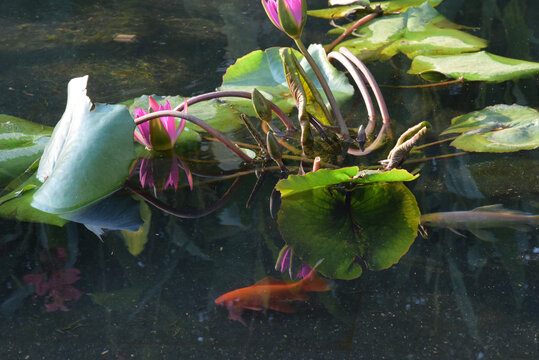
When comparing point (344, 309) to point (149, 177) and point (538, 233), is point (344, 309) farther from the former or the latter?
point (149, 177)

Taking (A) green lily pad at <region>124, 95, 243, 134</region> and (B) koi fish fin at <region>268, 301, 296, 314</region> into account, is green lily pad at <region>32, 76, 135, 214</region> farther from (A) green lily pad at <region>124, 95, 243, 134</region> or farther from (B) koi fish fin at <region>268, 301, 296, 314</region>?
(B) koi fish fin at <region>268, 301, 296, 314</region>

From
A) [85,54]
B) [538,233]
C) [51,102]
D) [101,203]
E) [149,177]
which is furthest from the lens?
[85,54]

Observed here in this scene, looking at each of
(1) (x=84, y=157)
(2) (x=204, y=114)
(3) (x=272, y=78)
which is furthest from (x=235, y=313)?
(3) (x=272, y=78)

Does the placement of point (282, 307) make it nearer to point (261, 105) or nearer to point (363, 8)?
point (261, 105)

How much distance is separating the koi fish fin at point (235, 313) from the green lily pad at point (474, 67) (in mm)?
886

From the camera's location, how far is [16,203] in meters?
0.90

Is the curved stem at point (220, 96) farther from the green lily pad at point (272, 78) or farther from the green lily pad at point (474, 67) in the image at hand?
the green lily pad at point (474, 67)

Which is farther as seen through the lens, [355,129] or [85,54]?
[85,54]

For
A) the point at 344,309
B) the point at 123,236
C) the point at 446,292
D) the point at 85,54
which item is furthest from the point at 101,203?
the point at 85,54

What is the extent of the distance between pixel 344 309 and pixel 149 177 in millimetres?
540

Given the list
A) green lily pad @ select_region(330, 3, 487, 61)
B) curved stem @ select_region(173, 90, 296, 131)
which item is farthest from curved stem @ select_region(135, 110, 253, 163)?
green lily pad @ select_region(330, 3, 487, 61)

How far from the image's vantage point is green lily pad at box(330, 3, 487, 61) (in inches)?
58.5

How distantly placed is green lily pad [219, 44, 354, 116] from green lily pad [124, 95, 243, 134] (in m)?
A: 0.04

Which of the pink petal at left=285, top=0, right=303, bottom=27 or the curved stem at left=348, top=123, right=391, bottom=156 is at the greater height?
the pink petal at left=285, top=0, right=303, bottom=27
